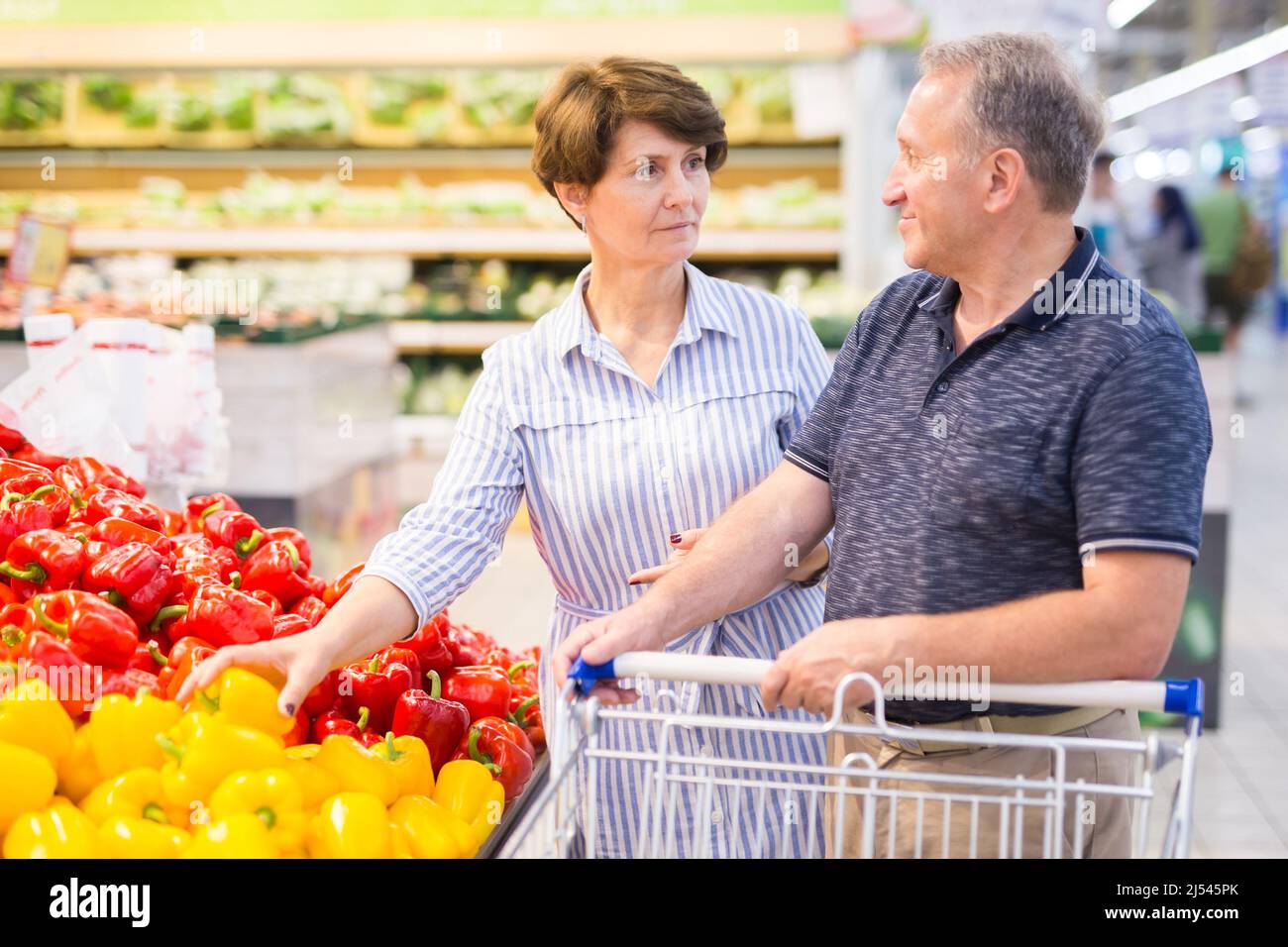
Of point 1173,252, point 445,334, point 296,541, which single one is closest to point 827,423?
point 296,541

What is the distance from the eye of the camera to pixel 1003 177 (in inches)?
62.3

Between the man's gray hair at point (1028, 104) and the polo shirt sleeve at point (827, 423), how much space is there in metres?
0.34

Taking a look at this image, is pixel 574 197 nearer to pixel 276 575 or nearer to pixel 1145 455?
pixel 276 575

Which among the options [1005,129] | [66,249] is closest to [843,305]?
[66,249]

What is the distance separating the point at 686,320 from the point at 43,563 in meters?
1.05

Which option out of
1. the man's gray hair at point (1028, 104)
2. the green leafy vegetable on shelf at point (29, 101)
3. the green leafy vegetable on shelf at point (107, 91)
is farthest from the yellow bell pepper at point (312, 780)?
the green leafy vegetable on shelf at point (29, 101)

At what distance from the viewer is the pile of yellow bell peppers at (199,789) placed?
4.86 ft

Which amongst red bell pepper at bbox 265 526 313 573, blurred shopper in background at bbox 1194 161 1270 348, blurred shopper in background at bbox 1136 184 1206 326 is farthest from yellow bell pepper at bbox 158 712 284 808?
blurred shopper in background at bbox 1194 161 1270 348

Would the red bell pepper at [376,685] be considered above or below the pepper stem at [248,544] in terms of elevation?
below

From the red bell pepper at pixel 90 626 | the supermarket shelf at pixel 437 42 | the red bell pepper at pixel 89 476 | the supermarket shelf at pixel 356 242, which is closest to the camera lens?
Answer: the red bell pepper at pixel 90 626

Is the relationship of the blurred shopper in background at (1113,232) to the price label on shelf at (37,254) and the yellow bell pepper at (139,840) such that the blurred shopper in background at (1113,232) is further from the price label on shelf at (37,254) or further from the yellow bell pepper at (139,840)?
the yellow bell pepper at (139,840)

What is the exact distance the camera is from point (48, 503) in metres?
2.21
